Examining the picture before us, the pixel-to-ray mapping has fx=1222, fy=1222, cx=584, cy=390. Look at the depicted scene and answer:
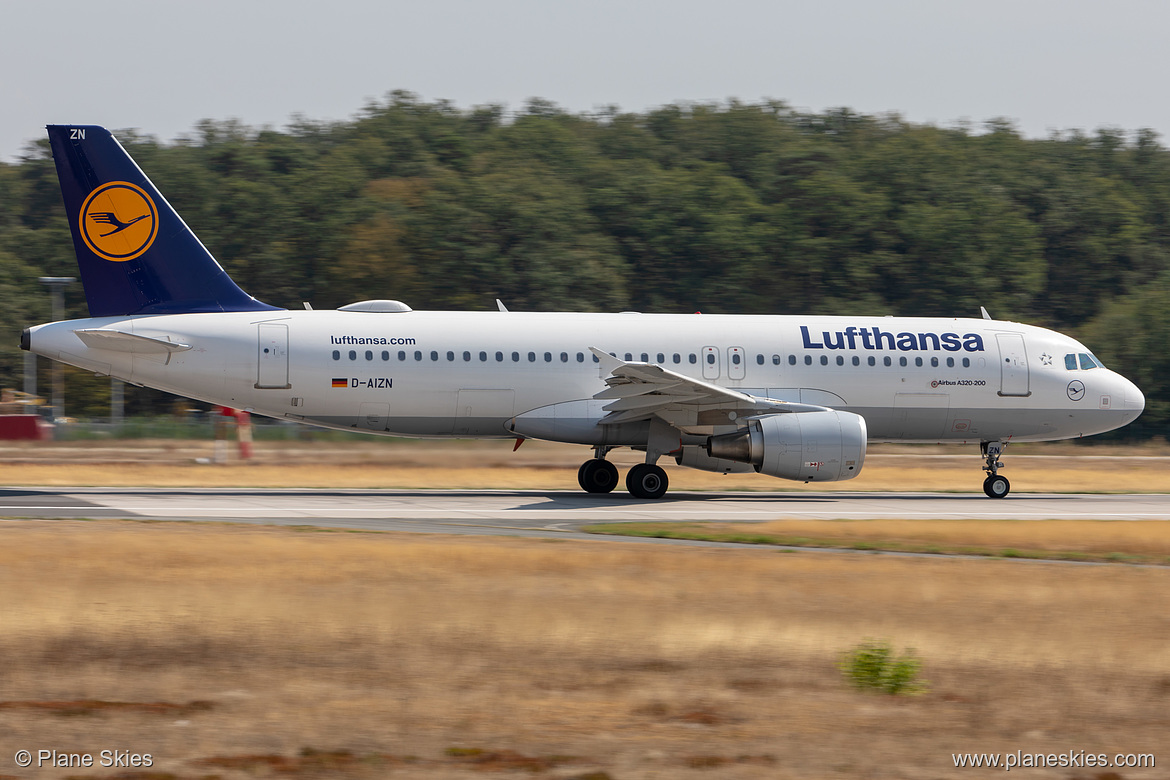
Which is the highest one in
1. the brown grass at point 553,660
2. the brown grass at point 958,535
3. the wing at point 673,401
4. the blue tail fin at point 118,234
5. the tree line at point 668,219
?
the tree line at point 668,219

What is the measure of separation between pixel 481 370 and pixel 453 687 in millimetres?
15369

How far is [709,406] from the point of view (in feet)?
74.5

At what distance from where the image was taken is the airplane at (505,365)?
22.4m

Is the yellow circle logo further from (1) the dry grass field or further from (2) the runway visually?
(1) the dry grass field

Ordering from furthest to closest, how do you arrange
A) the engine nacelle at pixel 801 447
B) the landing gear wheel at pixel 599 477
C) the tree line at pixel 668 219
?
the tree line at pixel 668 219 < the landing gear wheel at pixel 599 477 < the engine nacelle at pixel 801 447

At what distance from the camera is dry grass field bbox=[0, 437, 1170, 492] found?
87.5 ft

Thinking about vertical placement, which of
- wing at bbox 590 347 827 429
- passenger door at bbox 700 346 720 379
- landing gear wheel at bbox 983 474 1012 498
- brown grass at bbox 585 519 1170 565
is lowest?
brown grass at bbox 585 519 1170 565

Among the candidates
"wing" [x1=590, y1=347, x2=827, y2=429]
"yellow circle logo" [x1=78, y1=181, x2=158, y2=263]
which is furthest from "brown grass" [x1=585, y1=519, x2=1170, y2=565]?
"yellow circle logo" [x1=78, y1=181, x2=158, y2=263]

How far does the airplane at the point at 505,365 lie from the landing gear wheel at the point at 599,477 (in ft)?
0.15

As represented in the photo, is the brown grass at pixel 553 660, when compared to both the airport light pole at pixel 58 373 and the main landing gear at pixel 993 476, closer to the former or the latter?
the main landing gear at pixel 993 476

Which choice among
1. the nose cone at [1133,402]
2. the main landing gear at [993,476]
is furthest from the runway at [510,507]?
the nose cone at [1133,402]

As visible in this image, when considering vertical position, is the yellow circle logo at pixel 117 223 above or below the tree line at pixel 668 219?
below

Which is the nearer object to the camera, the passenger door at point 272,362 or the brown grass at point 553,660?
the brown grass at point 553,660

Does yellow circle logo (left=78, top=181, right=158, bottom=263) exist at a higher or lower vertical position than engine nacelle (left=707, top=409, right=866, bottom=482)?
higher
